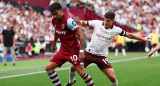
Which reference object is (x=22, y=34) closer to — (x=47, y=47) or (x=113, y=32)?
(x=47, y=47)

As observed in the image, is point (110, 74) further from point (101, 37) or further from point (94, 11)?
point (94, 11)

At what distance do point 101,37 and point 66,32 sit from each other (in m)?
1.03

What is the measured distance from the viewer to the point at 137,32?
3488 cm

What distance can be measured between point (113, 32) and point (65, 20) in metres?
1.34

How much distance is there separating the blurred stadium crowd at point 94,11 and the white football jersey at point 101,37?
18.2 metres

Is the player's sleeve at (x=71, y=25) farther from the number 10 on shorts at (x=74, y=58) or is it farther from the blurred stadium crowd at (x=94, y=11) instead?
the blurred stadium crowd at (x=94, y=11)

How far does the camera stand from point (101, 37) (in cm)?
823

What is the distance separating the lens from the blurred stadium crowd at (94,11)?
27062mm

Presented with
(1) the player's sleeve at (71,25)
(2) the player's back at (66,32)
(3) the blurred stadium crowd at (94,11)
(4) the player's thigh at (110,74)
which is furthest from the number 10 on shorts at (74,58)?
(3) the blurred stadium crowd at (94,11)

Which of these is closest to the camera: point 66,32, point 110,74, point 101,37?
point 66,32

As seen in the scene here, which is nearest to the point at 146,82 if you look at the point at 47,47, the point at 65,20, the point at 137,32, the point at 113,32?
the point at 113,32

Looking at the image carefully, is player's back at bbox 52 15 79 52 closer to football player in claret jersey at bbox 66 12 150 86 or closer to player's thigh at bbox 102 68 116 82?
football player in claret jersey at bbox 66 12 150 86

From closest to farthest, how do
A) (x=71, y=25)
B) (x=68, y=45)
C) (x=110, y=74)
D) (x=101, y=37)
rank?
(x=71, y=25) → (x=68, y=45) → (x=110, y=74) → (x=101, y=37)

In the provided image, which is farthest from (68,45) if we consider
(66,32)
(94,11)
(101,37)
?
(94,11)
